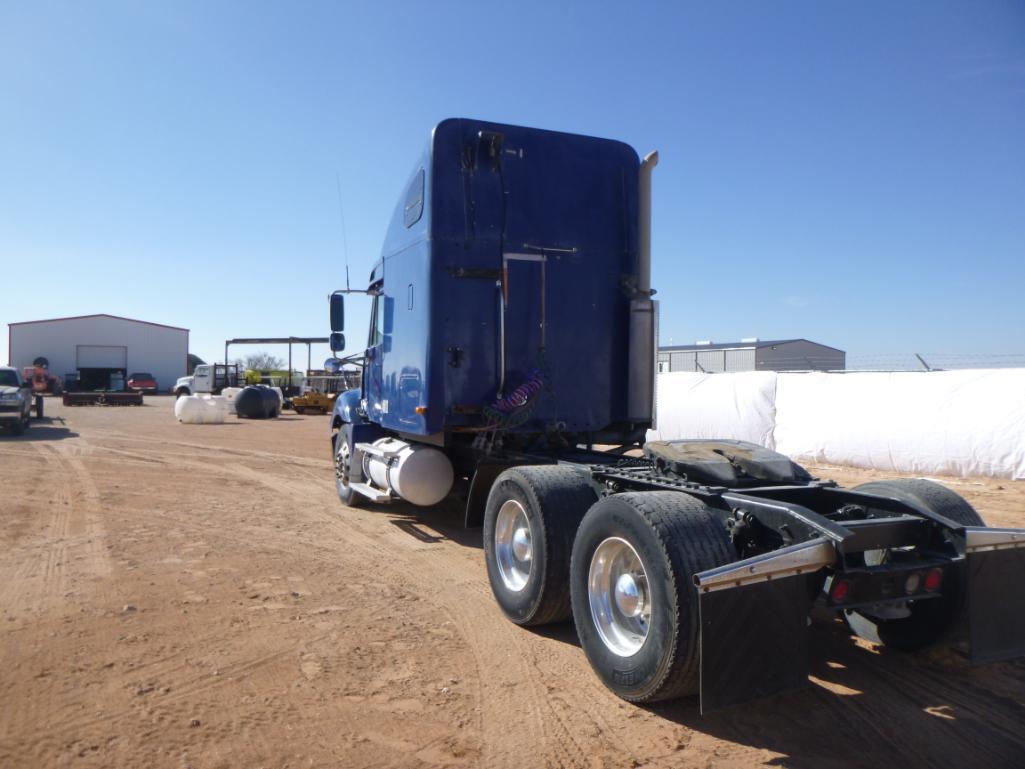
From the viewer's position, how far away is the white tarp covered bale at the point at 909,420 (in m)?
12.7

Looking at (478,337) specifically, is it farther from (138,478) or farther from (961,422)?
(961,422)

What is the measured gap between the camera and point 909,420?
45.7 feet

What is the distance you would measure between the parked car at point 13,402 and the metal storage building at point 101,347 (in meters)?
42.3

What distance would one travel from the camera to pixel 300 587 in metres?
6.11

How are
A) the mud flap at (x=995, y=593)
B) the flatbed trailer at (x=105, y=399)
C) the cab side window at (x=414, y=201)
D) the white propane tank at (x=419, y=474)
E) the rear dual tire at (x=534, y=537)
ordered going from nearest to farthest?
the mud flap at (x=995, y=593), the rear dual tire at (x=534, y=537), the cab side window at (x=414, y=201), the white propane tank at (x=419, y=474), the flatbed trailer at (x=105, y=399)

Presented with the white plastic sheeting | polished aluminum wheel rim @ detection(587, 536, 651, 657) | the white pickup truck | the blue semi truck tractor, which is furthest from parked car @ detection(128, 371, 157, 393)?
polished aluminum wheel rim @ detection(587, 536, 651, 657)

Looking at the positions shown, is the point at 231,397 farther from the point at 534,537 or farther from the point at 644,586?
the point at 644,586

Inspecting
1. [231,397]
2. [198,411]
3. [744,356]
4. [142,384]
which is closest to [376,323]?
[198,411]

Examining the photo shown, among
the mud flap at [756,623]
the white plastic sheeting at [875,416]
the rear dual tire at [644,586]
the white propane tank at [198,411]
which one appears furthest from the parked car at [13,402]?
the mud flap at [756,623]

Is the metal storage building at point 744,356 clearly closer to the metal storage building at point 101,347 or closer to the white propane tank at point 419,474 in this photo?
the white propane tank at point 419,474

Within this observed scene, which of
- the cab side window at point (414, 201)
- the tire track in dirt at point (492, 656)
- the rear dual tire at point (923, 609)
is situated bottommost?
the tire track in dirt at point (492, 656)

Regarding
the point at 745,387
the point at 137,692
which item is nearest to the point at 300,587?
the point at 137,692

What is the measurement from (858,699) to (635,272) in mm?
4404

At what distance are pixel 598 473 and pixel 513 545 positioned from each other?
95cm
